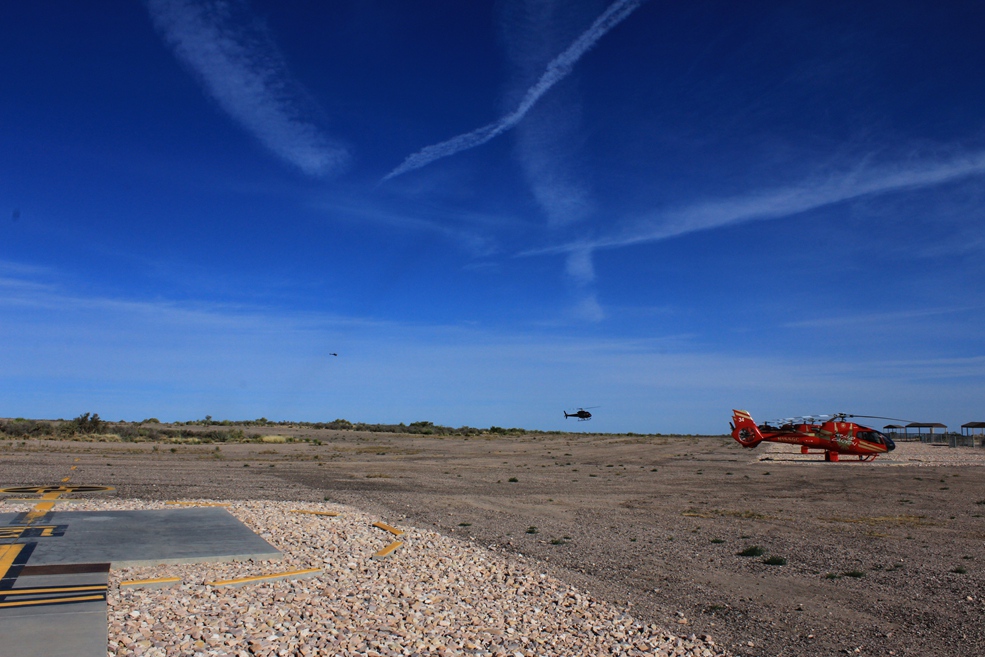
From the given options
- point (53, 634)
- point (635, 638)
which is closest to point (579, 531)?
point (635, 638)

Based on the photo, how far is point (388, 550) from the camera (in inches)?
412

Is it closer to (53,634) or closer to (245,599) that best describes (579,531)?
(245,599)

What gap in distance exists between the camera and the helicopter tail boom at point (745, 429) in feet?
151

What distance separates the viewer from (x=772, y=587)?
9.66m

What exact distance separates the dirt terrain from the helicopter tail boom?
43.7 feet

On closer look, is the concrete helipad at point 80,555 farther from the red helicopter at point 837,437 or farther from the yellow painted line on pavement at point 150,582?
the red helicopter at point 837,437

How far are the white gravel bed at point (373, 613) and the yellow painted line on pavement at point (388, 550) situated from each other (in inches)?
6.5

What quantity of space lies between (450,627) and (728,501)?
15.0 m

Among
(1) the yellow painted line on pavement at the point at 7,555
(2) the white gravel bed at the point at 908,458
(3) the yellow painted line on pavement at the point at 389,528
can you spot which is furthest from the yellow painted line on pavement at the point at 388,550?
(2) the white gravel bed at the point at 908,458

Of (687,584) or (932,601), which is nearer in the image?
(932,601)

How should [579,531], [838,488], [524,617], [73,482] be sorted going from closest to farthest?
[524,617], [579,531], [73,482], [838,488]

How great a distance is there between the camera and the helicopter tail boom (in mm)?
46156

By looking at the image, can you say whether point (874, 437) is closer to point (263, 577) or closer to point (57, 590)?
point (263, 577)

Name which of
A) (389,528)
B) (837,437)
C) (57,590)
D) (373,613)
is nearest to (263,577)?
(373,613)
